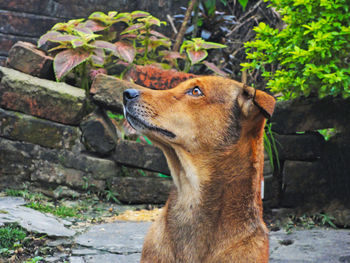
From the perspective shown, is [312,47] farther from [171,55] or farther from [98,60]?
[98,60]

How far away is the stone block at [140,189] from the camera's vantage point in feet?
16.8

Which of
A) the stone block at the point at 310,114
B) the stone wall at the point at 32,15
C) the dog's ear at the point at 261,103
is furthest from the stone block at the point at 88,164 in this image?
the dog's ear at the point at 261,103

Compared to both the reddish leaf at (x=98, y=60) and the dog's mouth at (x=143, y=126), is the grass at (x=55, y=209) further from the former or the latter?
the dog's mouth at (x=143, y=126)

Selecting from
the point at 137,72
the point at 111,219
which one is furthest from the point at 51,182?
the point at 137,72

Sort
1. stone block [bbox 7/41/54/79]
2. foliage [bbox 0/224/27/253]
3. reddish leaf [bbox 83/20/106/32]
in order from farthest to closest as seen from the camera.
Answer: reddish leaf [bbox 83/20/106/32] < stone block [bbox 7/41/54/79] < foliage [bbox 0/224/27/253]

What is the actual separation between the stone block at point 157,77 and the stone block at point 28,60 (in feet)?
3.46

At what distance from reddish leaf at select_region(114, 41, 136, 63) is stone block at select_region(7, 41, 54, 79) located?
830 millimetres

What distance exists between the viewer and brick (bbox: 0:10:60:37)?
6.38m

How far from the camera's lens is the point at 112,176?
17.0 ft

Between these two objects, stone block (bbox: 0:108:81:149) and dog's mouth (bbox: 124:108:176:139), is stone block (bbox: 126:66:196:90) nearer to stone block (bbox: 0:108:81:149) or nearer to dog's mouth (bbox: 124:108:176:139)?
stone block (bbox: 0:108:81:149)

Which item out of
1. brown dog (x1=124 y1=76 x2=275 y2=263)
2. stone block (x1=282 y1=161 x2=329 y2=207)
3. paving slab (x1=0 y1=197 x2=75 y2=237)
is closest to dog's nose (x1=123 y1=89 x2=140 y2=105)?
brown dog (x1=124 y1=76 x2=275 y2=263)

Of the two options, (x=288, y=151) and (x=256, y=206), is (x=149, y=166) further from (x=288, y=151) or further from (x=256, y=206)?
(x=256, y=206)

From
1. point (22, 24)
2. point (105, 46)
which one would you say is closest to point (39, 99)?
point (105, 46)

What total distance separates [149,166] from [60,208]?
1.10m
